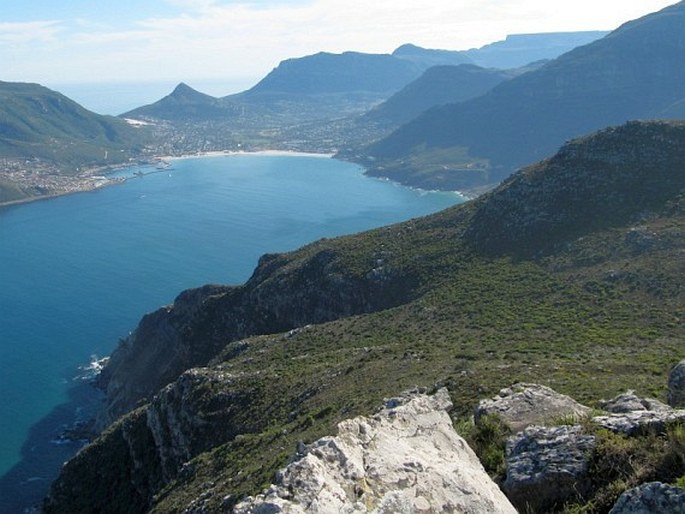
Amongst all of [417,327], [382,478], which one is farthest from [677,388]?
[417,327]

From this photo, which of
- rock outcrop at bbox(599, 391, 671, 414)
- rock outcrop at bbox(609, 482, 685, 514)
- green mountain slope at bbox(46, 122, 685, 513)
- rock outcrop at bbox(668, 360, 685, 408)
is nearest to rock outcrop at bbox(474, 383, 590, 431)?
rock outcrop at bbox(599, 391, 671, 414)

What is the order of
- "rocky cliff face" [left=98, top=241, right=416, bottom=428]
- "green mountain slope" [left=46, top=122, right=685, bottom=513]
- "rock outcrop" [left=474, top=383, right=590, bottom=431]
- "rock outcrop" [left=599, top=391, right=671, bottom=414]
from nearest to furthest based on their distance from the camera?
"rock outcrop" [left=599, top=391, right=671, bottom=414], "rock outcrop" [left=474, top=383, right=590, bottom=431], "green mountain slope" [left=46, top=122, right=685, bottom=513], "rocky cliff face" [left=98, top=241, right=416, bottom=428]

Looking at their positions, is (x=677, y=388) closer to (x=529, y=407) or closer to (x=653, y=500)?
(x=529, y=407)

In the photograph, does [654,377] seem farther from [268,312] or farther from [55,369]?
→ [55,369]

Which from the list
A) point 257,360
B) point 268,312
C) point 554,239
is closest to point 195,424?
point 257,360

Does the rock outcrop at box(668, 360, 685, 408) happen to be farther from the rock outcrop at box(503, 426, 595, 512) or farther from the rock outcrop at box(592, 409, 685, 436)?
the rock outcrop at box(503, 426, 595, 512)

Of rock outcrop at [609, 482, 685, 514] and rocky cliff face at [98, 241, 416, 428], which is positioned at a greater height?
rock outcrop at [609, 482, 685, 514]

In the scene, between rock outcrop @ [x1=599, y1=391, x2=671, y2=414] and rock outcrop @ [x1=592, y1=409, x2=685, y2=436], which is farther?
rock outcrop @ [x1=599, y1=391, x2=671, y2=414]
